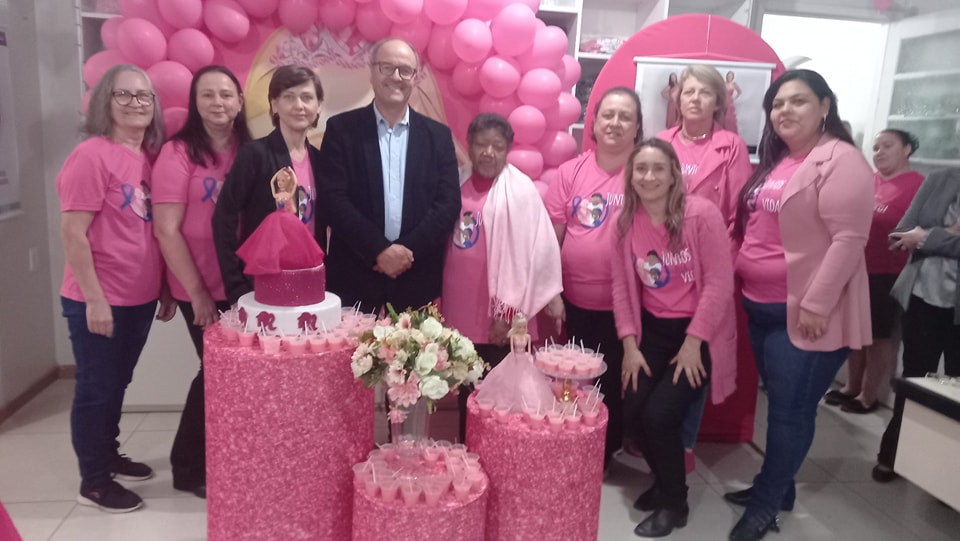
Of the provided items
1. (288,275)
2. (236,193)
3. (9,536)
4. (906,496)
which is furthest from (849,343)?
(9,536)

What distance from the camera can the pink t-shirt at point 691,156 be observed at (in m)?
2.70

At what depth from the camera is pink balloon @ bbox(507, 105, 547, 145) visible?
9.68 feet

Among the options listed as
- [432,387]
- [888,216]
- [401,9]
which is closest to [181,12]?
[401,9]

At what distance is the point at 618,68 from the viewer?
10.3 ft

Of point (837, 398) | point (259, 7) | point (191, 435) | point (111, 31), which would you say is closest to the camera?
point (191, 435)

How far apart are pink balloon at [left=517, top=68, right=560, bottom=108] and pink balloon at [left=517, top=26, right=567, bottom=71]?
1.6 inches

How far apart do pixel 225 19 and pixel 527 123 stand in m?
1.37

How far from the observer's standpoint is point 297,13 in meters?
2.96

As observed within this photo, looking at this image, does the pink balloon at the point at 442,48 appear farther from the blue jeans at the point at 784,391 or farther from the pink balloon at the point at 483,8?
the blue jeans at the point at 784,391

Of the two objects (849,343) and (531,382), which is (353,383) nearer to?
(531,382)

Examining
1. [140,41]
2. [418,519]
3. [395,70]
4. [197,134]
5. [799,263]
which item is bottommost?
[418,519]

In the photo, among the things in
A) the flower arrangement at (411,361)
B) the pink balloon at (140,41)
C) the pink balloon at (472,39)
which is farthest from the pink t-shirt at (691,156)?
the pink balloon at (140,41)

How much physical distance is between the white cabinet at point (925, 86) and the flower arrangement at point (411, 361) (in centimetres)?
340

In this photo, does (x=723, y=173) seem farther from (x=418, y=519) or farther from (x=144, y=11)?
(x=144, y=11)
